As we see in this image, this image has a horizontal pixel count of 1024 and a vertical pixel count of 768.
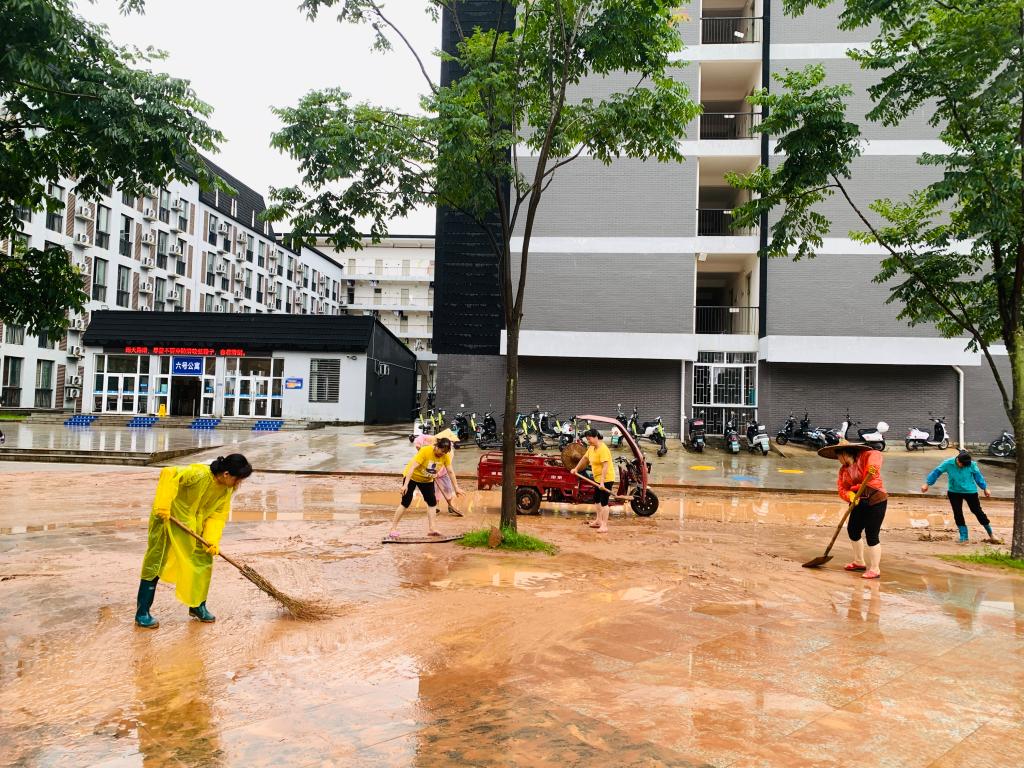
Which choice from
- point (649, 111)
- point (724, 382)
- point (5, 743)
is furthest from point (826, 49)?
point (5, 743)

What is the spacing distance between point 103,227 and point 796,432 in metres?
37.9

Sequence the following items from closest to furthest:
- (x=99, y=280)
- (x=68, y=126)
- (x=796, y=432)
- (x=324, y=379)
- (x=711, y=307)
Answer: (x=68, y=126) → (x=796, y=432) → (x=711, y=307) → (x=324, y=379) → (x=99, y=280)

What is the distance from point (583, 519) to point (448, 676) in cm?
769

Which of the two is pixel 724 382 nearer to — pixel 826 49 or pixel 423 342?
pixel 826 49

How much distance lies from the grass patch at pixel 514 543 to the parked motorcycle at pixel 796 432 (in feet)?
54.1

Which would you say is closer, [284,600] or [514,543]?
[284,600]

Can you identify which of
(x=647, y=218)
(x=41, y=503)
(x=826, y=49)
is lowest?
(x=41, y=503)

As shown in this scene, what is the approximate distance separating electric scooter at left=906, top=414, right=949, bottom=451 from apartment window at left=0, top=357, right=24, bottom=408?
39.7 m

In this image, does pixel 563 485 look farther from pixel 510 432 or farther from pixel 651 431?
pixel 651 431

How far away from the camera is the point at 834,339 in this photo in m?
23.5

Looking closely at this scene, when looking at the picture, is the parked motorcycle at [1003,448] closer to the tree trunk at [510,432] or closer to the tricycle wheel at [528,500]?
the tricycle wheel at [528,500]

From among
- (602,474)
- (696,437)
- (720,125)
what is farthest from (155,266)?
(602,474)

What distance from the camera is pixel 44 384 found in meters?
37.4

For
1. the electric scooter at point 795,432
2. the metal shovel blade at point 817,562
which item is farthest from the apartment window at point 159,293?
the metal shovel blade at point 817,562
